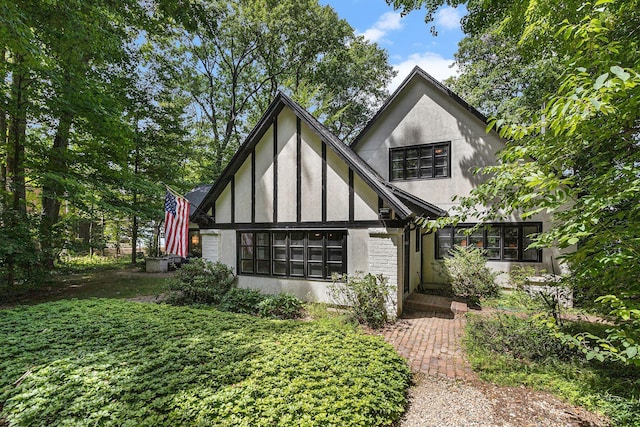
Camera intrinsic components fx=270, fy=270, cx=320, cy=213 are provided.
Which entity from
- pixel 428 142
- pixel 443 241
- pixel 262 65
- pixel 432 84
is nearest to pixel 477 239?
pixel 443 241

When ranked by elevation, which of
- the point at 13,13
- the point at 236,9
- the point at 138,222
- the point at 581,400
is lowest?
the point at 581,400

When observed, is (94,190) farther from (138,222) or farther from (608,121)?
(608,121)

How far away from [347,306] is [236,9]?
2276cm

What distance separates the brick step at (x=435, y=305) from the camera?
8141 millimetres

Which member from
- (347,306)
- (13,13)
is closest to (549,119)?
(347,306)

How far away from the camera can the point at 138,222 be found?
778 inches

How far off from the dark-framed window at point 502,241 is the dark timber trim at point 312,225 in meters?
3.58

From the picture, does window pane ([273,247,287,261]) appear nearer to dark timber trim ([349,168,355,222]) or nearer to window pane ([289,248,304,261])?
window pane ([289,248,304,261])

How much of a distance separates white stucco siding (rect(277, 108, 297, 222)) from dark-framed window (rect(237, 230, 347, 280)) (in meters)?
0.72

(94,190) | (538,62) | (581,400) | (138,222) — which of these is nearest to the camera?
(581,400)

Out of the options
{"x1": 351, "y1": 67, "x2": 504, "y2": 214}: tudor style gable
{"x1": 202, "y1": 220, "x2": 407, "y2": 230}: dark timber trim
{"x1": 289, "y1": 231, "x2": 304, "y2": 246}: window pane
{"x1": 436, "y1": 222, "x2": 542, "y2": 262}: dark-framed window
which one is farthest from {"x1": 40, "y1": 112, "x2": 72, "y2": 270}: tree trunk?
{"x1": 436, "y1": 222, "x2": 542, "y2": 262}: dark-framed window

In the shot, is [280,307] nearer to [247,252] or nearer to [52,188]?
[247,252]

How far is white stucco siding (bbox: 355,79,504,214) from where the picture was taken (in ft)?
34.6

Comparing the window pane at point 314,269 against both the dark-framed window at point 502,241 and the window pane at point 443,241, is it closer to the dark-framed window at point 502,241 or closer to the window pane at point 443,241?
the dark-framed window at point 502,241
